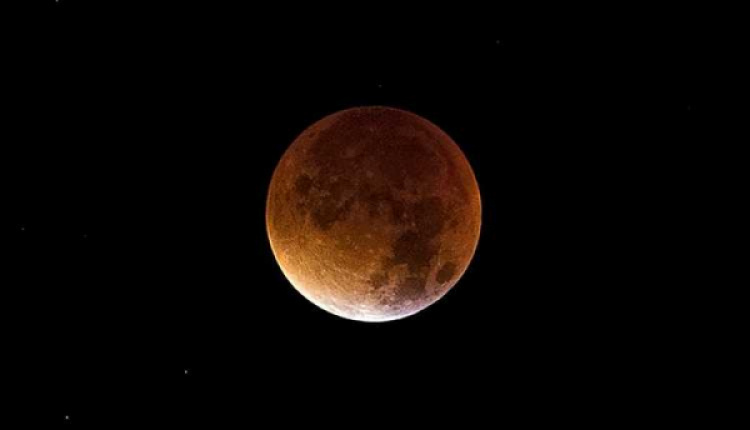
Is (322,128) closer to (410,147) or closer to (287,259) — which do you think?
(410,147)

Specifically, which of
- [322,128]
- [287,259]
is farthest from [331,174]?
[287,259]

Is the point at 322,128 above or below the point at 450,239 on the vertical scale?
above

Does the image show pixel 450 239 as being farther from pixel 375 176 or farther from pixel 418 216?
pixel 375 176

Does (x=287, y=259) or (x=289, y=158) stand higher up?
(x=289, y=158)

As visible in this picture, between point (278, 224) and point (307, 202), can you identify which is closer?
point (307, 202)

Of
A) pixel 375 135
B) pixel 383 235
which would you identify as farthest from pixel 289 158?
pixel 383 235

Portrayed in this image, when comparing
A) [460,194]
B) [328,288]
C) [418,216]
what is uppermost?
[460,194]
